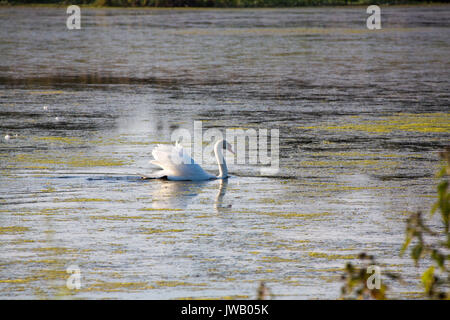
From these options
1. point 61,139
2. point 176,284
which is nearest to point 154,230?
point 176,284

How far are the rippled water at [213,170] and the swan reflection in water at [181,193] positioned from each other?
35 mm

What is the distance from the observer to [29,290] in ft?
22.5

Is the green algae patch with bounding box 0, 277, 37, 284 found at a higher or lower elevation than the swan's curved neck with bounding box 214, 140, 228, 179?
lower

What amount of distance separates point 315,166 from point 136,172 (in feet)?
7.29

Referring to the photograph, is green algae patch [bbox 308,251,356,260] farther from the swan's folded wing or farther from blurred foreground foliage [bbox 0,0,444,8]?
blurred foreground foliage [bbox 0,0,444,8]

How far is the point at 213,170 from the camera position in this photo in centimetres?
1188

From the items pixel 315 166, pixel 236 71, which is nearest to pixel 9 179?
pixel 315 166

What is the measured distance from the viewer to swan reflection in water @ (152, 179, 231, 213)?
9.77 meters

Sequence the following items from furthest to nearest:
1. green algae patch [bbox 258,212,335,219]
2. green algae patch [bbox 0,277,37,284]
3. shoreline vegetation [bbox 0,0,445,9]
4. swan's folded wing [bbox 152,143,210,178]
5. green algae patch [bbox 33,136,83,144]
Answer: shoreline vegetation [bbox 0,0,445,9], green algae patch [bbox 33,136,83,144], swan's folded wing [bbox 152,143,210,178], green algae patch [bbox 258,212,335,219], green algae patch [bbox 0,277,37,284]

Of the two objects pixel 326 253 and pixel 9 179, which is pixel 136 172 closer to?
pixel 9 179

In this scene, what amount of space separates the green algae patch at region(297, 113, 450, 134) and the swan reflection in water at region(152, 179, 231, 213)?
3829 mm

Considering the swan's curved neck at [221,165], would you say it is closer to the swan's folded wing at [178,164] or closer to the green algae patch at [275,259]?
the swan's folded wing at [178,164]

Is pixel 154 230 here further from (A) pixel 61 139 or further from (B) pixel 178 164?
(A) pixel 61 139

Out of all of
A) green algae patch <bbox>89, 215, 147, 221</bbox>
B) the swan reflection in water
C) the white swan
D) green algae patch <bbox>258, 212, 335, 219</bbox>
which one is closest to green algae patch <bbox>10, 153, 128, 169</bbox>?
A: the white swan
